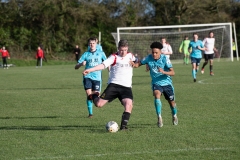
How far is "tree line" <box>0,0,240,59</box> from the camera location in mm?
51500

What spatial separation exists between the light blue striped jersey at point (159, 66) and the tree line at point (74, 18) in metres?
41.5

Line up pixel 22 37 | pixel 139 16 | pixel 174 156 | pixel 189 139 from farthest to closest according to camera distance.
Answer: pixel 139 16
pixel 22 37
pixel 189 139
pixel 174 156

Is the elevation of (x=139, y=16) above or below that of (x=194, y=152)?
above

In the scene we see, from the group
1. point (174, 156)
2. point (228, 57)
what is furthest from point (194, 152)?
point (228, 57)

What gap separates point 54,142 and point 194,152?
2.23 m

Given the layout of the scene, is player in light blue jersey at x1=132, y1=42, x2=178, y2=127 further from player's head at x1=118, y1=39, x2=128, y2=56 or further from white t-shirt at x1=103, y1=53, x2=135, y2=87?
player's head at x1=118, y1=39, x2=128, y2=56

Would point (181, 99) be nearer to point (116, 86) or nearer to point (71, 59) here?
point (116, 86)

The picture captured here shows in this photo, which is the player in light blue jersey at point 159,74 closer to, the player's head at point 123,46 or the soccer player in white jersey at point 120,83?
the soccer player in white jersey at point 120,83

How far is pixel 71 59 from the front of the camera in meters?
51.0

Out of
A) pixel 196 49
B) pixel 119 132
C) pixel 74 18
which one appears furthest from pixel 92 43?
pixel 74 18

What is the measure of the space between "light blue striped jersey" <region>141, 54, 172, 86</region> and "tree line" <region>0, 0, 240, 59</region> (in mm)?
41537

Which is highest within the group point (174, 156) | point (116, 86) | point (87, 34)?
point (87, 34)

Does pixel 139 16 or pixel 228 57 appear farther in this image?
pixel 139 16

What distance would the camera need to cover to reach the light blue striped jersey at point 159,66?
29.8 feet
